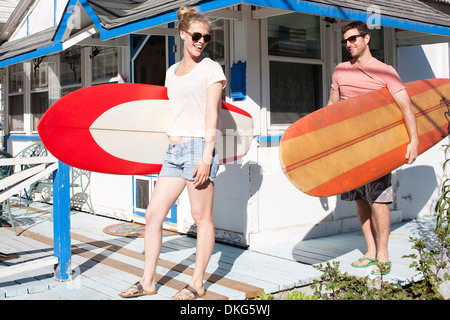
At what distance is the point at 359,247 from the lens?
509cm

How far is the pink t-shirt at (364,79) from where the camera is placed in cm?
393

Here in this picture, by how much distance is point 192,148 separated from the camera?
11.1 ft

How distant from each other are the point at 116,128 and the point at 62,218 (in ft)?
2.49

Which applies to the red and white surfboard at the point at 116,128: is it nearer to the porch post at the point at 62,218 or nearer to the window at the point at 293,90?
the porch post at the point at 62,218

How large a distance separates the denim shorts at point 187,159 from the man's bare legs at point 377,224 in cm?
141

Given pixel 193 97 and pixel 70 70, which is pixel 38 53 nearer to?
pixel 70 70

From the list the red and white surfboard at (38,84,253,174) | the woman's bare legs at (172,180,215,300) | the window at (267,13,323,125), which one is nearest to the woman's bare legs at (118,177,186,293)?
the woman's bare legs at (172,180,215,300)

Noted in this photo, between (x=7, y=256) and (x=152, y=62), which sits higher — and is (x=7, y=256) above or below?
below

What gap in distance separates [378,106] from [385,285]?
1.34m

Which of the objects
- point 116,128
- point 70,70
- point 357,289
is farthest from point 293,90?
point 70,70

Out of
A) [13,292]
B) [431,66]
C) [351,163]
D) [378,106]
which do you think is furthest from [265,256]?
[431,66]

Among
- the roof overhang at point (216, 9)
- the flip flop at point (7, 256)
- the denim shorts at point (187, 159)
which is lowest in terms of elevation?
the flip flop at point (7, 256)

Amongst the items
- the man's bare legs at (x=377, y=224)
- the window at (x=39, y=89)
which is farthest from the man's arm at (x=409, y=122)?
the window at (x=39, y=89)
